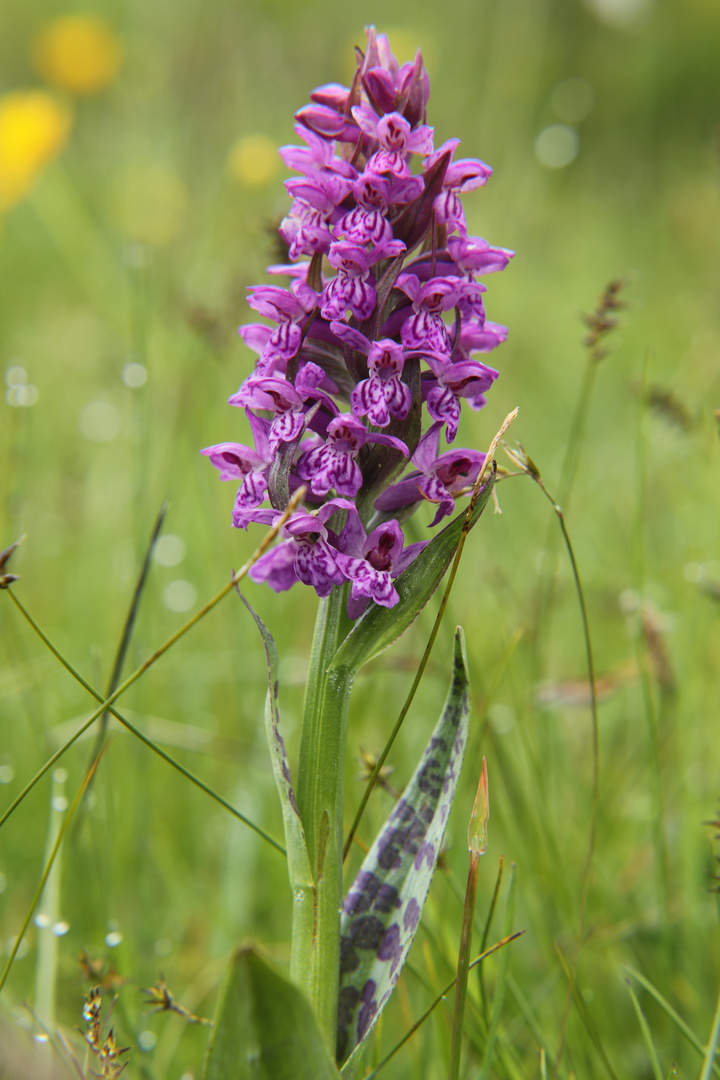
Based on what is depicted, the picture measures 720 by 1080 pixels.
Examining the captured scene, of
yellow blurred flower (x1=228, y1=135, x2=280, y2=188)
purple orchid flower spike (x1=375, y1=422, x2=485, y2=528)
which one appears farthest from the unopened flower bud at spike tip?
yellow blurred flower (x1=228, y1=135, x2=280, y2=188)

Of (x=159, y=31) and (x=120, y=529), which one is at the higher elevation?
(x=159, y=31)

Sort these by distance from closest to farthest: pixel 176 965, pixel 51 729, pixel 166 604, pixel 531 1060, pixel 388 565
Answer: pixel 388 565 < pixel 531 1060 < pixel 176 965 < pixel 51 729 < pixel 166 604

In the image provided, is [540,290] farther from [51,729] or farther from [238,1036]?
[238,1036]

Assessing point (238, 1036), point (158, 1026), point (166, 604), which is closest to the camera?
point (238, 1036)

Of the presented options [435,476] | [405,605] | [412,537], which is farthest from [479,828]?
[412,537]

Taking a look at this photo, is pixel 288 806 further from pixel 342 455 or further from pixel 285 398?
pixel 285 398

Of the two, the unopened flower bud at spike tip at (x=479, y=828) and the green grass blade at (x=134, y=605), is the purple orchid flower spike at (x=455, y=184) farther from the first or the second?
the unopened flower bud at spike tip at (x=479, y=828)

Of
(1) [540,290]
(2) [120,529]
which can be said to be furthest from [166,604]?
(1) [540,290]
